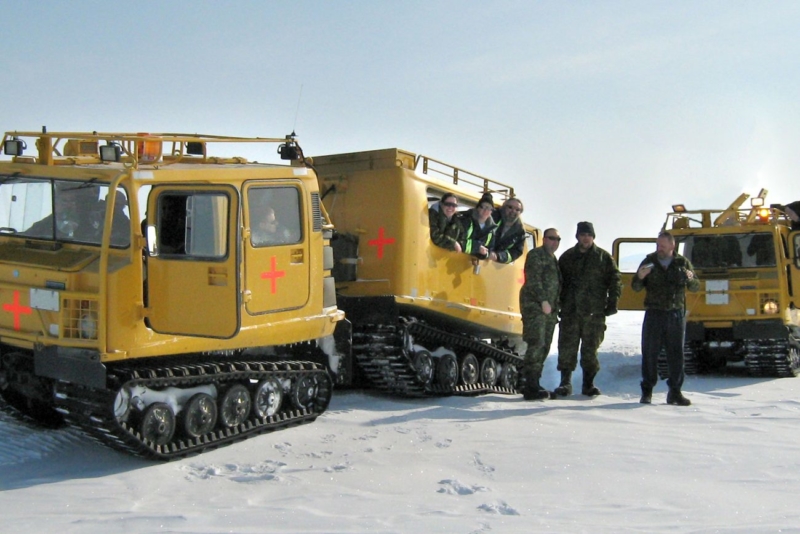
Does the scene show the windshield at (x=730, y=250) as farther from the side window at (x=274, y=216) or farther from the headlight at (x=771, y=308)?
the side window at (x=274, y=216)

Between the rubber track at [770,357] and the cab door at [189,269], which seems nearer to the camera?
the cab door at [189,269]

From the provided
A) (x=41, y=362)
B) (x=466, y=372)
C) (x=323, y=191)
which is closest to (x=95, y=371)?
(x=41, y=362)

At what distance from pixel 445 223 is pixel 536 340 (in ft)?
5.68

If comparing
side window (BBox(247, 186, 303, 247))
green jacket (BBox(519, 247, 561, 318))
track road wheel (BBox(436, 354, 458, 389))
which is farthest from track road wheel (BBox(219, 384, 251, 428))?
green jacket (BBox(519, 247, 561, 318))

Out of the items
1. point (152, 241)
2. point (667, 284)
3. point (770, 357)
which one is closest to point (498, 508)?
point (152, 241)

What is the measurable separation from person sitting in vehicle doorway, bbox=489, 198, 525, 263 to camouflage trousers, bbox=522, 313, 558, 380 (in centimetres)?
158

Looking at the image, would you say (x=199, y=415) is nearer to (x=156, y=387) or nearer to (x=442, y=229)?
(x=156, y=387)

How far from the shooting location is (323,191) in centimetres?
1121

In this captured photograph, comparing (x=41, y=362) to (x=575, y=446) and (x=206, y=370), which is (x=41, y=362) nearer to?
(x=206, y=370)

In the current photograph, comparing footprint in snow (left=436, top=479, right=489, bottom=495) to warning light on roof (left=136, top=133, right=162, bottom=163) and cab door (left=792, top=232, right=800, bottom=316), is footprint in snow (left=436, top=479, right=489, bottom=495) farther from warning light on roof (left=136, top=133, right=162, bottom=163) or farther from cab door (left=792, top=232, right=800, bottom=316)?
cab door (left=792, top=232, right=800, bottom=316)

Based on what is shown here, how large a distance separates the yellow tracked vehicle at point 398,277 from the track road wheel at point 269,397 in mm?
2032

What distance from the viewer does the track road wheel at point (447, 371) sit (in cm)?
1115

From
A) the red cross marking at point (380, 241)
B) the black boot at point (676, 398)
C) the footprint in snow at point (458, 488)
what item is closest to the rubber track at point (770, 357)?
the black boot at point (676, 398)

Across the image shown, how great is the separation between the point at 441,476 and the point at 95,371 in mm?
2683
